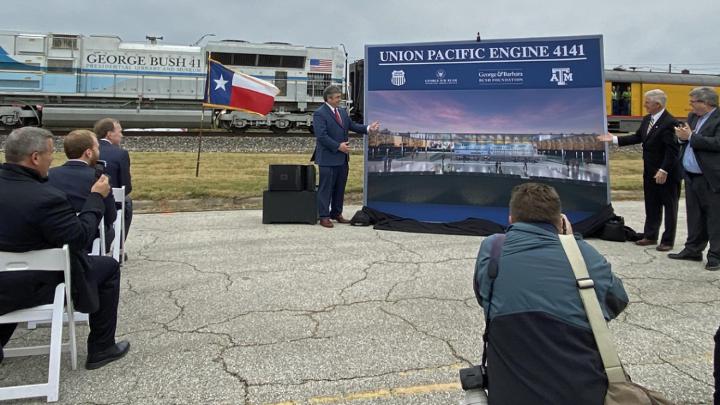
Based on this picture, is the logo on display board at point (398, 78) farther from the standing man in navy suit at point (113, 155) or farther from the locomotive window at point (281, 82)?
the locomotive window at point (281, 82)

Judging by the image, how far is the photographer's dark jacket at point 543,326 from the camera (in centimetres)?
191

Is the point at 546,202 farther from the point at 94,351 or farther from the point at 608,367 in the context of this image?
the point at 94,351

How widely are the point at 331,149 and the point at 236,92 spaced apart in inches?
156

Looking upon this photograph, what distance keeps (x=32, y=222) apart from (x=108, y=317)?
0.82 meters

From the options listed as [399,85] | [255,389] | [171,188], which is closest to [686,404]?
[255,389]

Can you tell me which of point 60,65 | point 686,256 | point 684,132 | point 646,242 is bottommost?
point 686,256

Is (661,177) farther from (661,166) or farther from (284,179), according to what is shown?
(284,179)

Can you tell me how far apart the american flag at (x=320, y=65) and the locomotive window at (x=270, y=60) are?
1.49m

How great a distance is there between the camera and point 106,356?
133 inches

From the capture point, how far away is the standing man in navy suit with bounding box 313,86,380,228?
803 cm

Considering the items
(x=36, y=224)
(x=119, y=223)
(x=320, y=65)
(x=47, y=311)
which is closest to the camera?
(x=36, y=224)

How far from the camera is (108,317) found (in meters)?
3.37

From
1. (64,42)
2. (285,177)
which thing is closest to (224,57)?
(64,42)

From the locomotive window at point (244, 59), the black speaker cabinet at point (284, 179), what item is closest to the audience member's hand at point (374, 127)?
the black speaker cabinet at point (284, 179)
